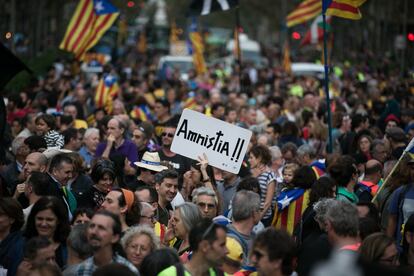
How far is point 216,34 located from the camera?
233 ft

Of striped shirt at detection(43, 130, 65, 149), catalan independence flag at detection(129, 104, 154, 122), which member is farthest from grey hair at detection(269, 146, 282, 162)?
catalan independence flag at detection(129, 104, 154, 122)

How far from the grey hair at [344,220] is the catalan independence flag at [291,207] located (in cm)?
244

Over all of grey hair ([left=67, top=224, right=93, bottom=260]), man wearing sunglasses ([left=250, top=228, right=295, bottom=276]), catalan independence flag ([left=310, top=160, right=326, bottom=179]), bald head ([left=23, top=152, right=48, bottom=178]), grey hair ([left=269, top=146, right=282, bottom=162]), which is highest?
man wearing sunglasses ([left=250, top=228, right=295, bottom=276])

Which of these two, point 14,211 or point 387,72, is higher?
point 14,211

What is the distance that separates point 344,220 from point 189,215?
1.22 meters

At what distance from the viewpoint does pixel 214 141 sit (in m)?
11.2

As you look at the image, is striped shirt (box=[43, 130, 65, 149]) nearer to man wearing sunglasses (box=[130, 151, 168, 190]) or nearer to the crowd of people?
the crowd of people

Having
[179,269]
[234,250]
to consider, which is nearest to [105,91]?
[234,250]

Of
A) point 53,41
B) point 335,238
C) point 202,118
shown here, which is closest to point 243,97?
point 202,118

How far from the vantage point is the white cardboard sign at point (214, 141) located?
1110cm

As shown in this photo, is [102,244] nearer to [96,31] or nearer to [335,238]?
[335,238]

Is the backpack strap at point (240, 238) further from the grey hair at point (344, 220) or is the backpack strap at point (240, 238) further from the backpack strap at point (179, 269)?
the backpack strap at point (179, 269)

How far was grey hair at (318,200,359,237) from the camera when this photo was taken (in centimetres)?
791

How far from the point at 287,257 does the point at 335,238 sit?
3.43ft
